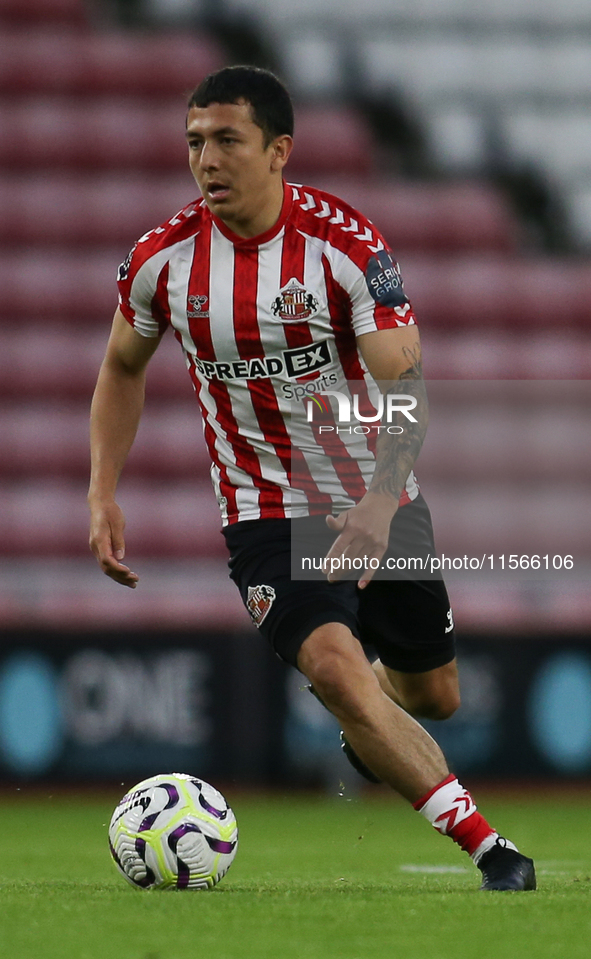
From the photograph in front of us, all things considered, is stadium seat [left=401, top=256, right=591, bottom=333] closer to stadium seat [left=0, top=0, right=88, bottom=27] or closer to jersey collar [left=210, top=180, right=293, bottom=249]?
stadium seat [left=0, top=0, right=88, bottom=27]

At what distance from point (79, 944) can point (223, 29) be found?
10231 mm

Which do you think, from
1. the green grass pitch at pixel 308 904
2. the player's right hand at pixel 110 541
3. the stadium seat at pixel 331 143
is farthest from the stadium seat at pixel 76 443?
the player's right hand at pixel 110 541

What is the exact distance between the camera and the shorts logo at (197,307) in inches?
166

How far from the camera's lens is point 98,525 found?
427cm

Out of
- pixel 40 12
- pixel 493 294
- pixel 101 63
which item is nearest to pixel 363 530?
pixel 493 294

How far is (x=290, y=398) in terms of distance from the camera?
4238mm

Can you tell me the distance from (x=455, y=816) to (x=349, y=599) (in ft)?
2.01

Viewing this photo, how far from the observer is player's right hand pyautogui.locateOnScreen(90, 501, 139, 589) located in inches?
165

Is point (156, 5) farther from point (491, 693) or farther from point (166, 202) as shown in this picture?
point (491, 693)

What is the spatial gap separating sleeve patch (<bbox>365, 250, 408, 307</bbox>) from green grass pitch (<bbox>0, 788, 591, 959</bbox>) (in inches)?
57.5

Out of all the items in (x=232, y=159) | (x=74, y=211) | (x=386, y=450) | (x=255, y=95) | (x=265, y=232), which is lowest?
(x=386, y=450)

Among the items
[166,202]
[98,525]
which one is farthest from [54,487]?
[98,525]

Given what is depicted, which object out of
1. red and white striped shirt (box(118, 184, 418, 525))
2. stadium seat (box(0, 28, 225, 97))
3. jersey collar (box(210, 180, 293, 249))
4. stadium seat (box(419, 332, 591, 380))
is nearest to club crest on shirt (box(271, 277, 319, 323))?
red and white striped shirt (box(118, 184, 418, 525))

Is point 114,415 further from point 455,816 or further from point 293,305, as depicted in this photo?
point 455,816
